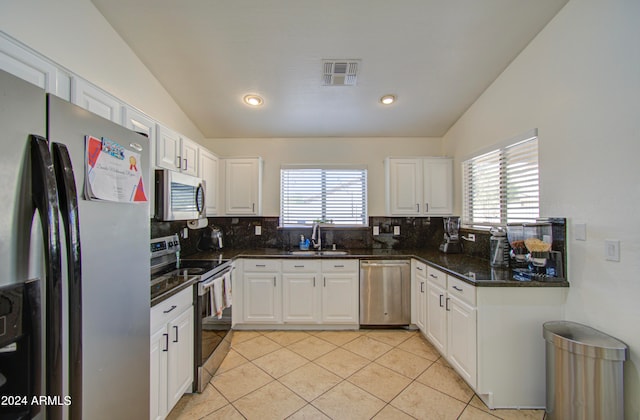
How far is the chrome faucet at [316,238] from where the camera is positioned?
354 cm

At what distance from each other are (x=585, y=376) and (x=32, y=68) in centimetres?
322

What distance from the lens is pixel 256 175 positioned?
11.3 ft

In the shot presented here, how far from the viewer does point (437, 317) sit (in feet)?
8.20

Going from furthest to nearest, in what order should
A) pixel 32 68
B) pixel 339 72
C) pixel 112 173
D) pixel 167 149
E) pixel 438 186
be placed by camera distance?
pixel 438 186, pixel 339 72, pixel 167 149, pixel 32 68, pixel 112 173

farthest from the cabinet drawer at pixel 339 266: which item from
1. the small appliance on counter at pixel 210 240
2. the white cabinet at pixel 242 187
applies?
the small appliance on counter at pixel 210 240

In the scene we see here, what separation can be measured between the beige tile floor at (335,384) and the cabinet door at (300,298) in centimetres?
24

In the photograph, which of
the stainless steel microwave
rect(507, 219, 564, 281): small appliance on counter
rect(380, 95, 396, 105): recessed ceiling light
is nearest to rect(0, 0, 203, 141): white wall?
the stainless steel microwave

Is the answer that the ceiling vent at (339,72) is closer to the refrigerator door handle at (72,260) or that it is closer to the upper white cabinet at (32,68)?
the upper white cabinet at (32,68)

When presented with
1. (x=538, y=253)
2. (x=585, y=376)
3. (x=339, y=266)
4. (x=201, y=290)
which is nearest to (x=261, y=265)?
(x=339, y=266)

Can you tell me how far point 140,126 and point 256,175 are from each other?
5.45 ft

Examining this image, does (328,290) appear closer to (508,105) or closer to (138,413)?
(138,413)

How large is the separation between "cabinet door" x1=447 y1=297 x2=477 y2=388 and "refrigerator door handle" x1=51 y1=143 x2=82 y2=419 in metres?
2.25

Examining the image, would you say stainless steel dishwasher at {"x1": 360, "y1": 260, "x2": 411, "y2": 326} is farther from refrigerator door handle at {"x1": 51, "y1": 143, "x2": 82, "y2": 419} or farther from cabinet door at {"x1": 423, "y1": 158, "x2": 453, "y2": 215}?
refrigerator door handle at {"x1": 51, "y1": 143, "x2": 82, "y2": 419}

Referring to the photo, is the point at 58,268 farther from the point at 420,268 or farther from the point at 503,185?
the point at 503,185
